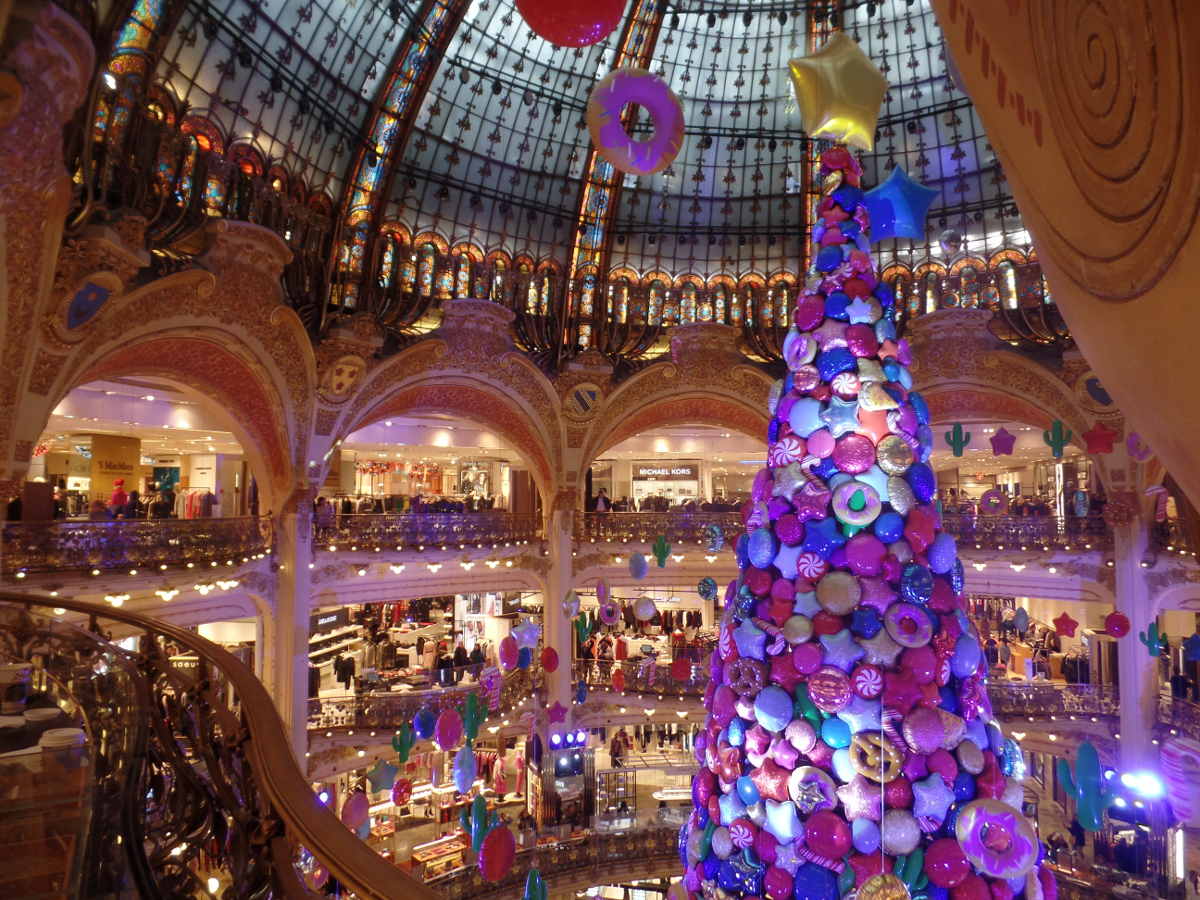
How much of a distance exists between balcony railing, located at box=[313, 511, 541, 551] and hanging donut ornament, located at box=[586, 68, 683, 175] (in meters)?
12.1

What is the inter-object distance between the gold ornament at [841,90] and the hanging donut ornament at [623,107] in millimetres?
892

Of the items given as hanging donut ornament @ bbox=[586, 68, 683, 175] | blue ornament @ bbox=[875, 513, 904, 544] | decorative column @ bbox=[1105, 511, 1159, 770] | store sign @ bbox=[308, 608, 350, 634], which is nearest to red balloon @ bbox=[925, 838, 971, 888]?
blue ornament @ bbox=[875, 513, 904, 544]

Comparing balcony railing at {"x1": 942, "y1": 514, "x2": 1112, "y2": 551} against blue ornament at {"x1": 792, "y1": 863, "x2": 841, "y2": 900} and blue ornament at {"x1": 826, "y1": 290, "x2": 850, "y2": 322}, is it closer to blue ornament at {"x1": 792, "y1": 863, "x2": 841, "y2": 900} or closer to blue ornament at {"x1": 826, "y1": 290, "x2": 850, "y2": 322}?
blue ornament at {"x1": 826, "y1": 290, "x2": 850, "y2": 322}

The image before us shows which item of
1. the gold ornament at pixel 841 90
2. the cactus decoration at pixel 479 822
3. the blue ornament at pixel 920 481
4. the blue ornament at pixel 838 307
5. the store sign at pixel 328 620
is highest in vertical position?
the gold ornament at pixel 841 90

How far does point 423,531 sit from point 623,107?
41.7 ft

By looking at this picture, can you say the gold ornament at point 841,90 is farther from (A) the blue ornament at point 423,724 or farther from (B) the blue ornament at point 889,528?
(A) the blue ornament at point 423,724

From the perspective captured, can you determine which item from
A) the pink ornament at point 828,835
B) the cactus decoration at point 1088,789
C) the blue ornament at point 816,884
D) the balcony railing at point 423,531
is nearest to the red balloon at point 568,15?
the pink ornament at point 828,835

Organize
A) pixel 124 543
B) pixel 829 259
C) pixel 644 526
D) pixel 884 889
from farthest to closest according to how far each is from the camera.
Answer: pixel 644 526 < pixel 124 543 < pixel 829 259 < pixel 884 889

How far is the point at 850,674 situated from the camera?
436cm

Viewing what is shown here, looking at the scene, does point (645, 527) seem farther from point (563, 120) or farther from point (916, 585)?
point (916, 585)

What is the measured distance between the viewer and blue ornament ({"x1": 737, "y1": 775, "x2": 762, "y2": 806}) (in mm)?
4465

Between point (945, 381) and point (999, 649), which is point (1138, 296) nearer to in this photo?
point (945, 381)

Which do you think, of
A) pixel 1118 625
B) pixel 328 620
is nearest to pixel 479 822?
pixel 328 620

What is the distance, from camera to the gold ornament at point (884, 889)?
12.5 feet
